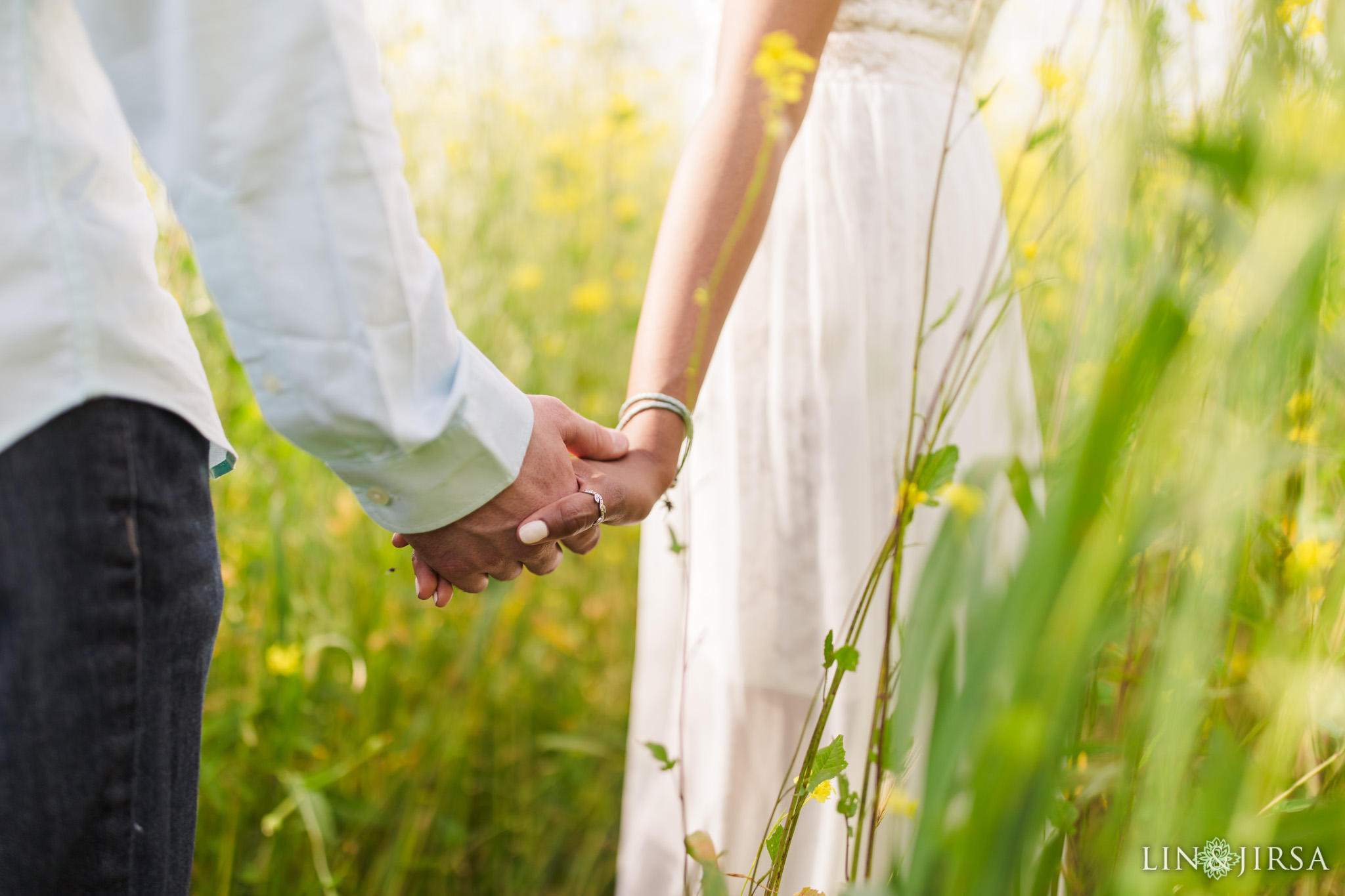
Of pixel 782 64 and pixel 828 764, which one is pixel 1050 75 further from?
pixel 828 764

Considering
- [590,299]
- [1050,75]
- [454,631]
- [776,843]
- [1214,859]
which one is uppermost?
[1050,75]

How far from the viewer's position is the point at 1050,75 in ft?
1.87

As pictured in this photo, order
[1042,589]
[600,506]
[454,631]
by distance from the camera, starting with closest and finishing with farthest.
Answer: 1. [1042,589]
2. [600,506]
3. [454,631]

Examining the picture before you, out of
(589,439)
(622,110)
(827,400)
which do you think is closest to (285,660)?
(589,439)

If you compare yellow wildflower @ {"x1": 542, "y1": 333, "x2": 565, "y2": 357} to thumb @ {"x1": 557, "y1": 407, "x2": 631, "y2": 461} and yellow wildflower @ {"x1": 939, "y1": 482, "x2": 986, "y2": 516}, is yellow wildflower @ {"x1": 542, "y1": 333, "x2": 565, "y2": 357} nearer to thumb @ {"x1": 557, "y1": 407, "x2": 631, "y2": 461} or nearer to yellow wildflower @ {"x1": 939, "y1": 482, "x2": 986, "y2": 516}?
thumb @ {"x1": 557, "y1": 407, "x2": 631, "y2": 461}

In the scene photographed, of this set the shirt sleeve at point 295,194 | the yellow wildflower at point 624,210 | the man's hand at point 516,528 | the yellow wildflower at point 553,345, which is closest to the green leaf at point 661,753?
the man's hand at point 516,528

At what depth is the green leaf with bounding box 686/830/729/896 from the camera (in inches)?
17.5

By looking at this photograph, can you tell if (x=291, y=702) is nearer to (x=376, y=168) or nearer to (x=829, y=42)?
(x=376, y=168)

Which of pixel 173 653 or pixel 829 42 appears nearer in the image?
pixel 173 653

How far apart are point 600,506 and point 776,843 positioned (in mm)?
259

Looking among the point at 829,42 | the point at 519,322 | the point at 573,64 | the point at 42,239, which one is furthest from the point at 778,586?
the point at 573,64

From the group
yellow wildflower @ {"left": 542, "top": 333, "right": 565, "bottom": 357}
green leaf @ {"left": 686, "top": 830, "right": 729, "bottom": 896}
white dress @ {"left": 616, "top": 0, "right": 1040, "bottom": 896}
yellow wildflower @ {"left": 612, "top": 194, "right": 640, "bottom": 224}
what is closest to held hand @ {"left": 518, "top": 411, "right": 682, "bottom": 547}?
white dress @ {"left": 616, "top": 0, "right": 1040, "bottom": 896}

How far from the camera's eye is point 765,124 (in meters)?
0.74

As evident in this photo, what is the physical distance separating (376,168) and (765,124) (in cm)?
39
